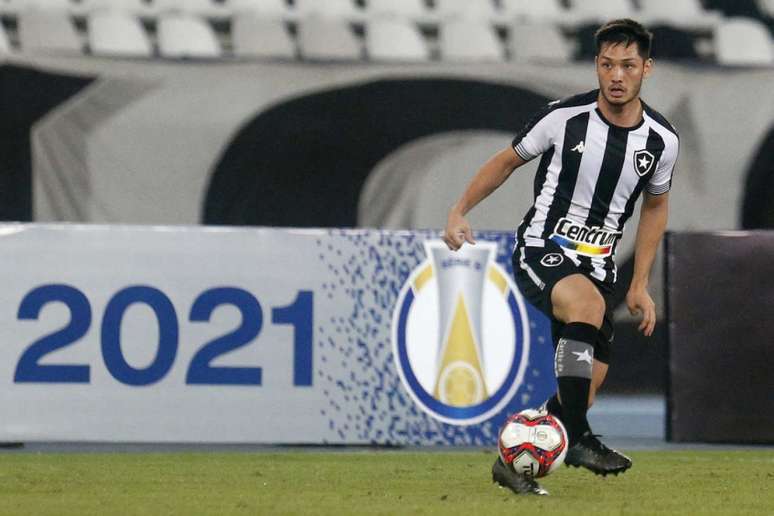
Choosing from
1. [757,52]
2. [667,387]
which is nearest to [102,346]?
[667,387]

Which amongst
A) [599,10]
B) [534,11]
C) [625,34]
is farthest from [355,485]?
[599,10]

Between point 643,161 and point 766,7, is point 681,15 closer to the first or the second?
point 766,7

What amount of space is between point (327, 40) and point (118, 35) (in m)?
1.47

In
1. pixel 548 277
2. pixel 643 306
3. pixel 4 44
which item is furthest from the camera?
pixel 4 44

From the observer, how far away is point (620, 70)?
17.5 feet

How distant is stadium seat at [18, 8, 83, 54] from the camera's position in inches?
434

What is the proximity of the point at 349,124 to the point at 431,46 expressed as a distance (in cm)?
96

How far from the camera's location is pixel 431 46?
38.0 feet

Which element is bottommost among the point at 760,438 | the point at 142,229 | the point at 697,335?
the point at 760,438

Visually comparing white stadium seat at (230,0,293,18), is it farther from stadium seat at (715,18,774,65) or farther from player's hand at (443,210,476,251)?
player's hand at (443,210,476,251)

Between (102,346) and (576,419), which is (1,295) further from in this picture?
(576,419)

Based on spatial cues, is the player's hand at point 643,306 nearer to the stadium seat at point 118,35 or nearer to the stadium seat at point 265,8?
the stadium seat at point 118,35

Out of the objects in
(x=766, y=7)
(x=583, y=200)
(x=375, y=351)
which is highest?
(x=766, y=7)

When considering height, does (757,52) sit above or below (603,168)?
above
